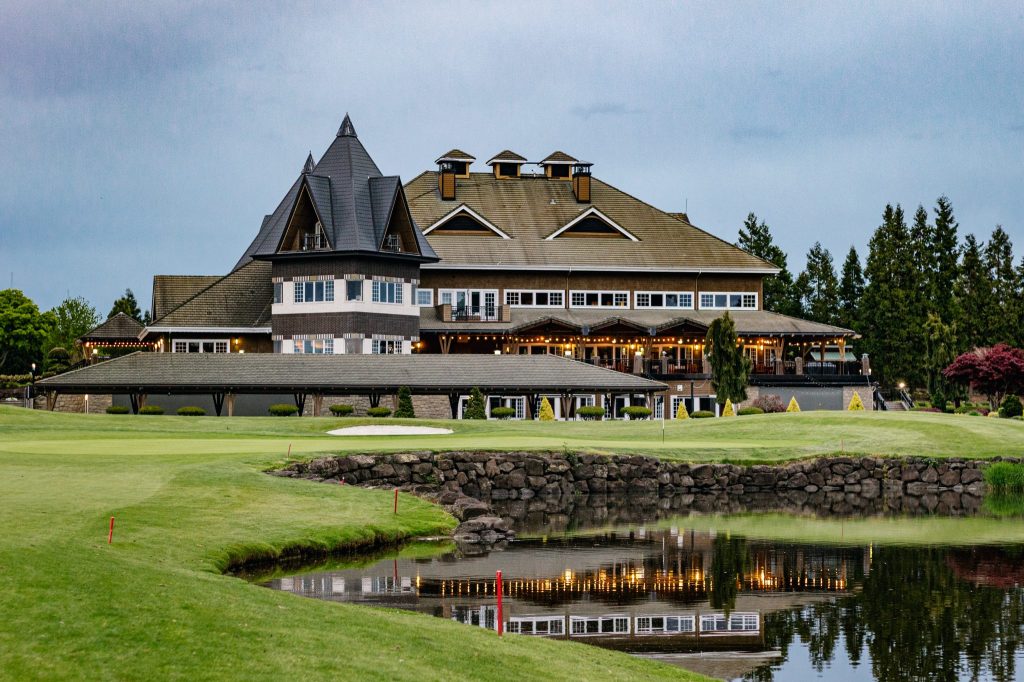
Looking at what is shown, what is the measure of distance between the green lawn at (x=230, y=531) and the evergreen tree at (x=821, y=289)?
4949cm

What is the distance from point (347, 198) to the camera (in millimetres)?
74000

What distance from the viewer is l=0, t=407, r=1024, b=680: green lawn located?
50.0 feet

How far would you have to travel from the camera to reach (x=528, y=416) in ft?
215

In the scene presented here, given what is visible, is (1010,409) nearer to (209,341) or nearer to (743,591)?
(209,341)

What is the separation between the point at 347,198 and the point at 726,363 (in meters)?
22.6

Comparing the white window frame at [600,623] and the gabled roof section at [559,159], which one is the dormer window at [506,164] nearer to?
the gabled roof section at [559,159]

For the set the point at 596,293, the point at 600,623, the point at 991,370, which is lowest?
the point at 600,623

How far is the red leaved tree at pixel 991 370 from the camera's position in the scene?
79500 mm

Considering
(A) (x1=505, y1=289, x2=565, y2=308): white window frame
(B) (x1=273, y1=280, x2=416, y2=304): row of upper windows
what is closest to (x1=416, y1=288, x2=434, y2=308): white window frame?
(A) (x1=505, y1=289, x2=565, y2=308): white window frame

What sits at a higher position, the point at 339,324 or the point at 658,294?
the point at 658,294

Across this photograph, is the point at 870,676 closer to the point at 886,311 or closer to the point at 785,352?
the point at 785,352

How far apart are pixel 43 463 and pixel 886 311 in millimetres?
71479

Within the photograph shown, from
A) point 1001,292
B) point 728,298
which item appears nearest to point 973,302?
point 1001,292

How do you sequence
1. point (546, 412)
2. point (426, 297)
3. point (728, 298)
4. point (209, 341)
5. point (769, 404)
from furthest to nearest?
point (728, 298) → point (426, 297) → point (209, 341) → point (769, 404) → point (546, 412)
